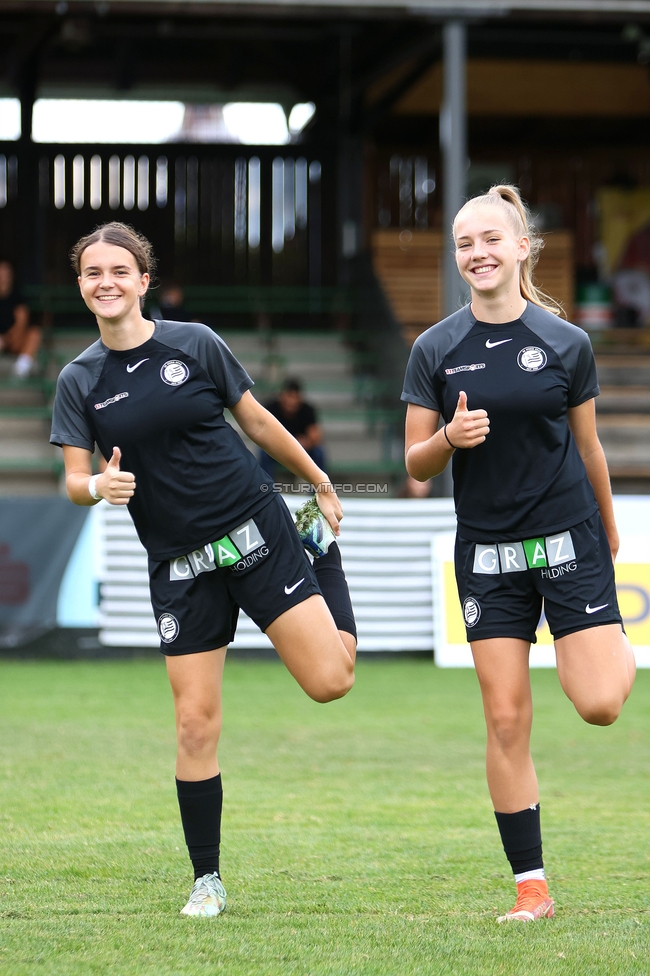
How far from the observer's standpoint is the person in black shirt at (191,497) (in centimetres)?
395

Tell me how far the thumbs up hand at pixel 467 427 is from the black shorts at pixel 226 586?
73 centimetres

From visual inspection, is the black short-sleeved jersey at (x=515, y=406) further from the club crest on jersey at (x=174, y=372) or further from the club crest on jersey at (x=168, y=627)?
the club crest on jersey at (x=168, y=627)

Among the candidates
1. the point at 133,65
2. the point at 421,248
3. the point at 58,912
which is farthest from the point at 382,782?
the point at 133,65

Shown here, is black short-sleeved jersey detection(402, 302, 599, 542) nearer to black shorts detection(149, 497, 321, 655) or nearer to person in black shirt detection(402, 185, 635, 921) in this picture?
person in black shirt detection(402, 185, 635, 921)

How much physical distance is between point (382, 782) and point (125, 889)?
87.1 inches

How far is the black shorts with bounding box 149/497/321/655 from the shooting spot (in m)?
3.99

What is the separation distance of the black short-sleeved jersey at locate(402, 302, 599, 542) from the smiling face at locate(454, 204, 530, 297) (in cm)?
14

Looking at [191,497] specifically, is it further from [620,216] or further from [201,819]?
[620,216]

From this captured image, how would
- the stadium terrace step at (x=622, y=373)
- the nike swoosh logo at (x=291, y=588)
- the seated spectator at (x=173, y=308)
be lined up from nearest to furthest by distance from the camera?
the nike swoosh logo at (x=291, y=588) → the seated spectator at (x=173, y=308) → the stadium terrace step at (x=622, y=373)

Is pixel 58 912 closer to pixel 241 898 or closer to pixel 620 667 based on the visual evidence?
pixel 241 898

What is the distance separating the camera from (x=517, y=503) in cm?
386

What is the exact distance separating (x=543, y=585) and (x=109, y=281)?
161 cm

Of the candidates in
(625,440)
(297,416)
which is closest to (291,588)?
(297,416)

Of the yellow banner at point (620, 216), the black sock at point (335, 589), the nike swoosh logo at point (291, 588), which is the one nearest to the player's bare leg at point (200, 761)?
the nike swoosh logo at point (291, 588)
